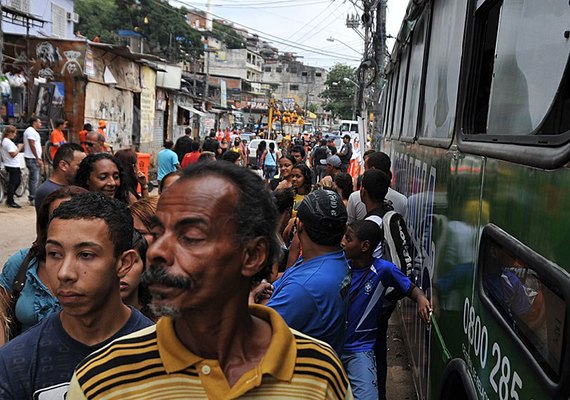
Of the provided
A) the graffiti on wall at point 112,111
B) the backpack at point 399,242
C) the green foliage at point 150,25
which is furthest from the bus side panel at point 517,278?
the green foliage at point 150,25

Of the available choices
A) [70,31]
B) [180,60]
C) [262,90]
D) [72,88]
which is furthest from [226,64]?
[72,88]

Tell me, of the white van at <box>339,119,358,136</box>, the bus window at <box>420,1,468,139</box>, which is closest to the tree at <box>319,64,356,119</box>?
the white van at <box>339,119,358,136</box>

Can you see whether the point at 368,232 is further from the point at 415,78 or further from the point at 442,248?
the point at 415,78

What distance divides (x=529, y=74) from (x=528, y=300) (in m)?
0.81

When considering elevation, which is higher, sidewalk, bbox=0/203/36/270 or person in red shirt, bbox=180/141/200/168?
person in red shirt, bbox=180/141/200/168

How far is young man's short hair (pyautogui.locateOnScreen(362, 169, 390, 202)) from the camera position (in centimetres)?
517

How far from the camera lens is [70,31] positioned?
3369 centimetres

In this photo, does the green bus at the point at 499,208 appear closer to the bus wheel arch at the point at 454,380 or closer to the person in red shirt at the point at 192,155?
the bus wheel arch at the point at 454,380

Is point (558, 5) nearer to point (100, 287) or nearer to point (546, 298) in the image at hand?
point (546, 298)

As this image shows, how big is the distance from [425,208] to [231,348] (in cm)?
317

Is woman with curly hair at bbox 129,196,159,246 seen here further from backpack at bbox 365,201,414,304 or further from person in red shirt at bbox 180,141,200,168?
person in red shirt at bbox 180,141,200,168

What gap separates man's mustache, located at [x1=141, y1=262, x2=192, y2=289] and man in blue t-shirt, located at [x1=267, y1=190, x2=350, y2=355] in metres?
1.23

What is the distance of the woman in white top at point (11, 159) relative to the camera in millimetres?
12555

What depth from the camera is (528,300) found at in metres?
1.98
